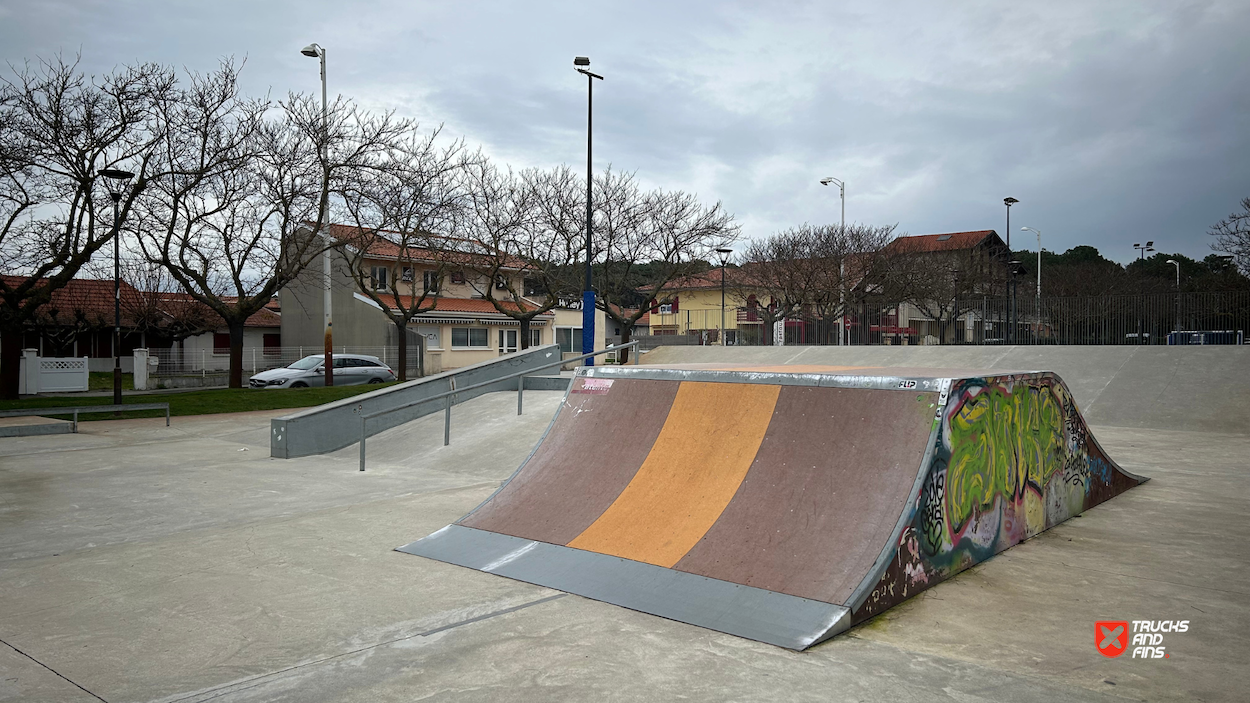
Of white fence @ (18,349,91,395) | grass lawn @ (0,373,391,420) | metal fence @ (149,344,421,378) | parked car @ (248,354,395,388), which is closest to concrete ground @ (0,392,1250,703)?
grass lawn @ (0,373,391,420)

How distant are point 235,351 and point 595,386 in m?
21.9

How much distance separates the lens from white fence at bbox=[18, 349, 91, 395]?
26938mm

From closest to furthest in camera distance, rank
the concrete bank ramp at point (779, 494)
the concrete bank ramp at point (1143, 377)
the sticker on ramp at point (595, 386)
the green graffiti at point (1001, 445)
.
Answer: the concrete bank ramp at point (779, 494)
the green graffiti at point (1001, 445)
the sticker on ramp at point (595, 386)
the concrete bank ramp at point (1143, 377)

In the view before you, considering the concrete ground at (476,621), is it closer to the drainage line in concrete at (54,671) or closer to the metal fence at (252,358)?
the drainage line in concrete at (54,671)

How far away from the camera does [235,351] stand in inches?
1006

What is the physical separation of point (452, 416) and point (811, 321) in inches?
713

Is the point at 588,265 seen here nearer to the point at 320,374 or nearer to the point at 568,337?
the point at 320,374

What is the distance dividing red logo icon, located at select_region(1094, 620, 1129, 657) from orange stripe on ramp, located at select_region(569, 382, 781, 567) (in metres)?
2.25

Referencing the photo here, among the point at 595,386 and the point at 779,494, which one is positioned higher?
the point at 595,386

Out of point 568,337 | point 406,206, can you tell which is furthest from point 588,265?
point 568,337

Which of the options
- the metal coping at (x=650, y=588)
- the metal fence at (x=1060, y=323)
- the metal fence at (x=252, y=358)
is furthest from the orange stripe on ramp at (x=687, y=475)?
the metal fence at (x=252, y=358)

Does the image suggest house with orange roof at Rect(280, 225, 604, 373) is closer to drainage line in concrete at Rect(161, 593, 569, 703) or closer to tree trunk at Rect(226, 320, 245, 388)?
tree trunk at Rect(226, 320, 245, 388)

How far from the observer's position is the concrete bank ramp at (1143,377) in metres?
13.1

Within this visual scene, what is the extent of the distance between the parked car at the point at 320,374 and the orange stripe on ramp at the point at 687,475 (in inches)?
940
